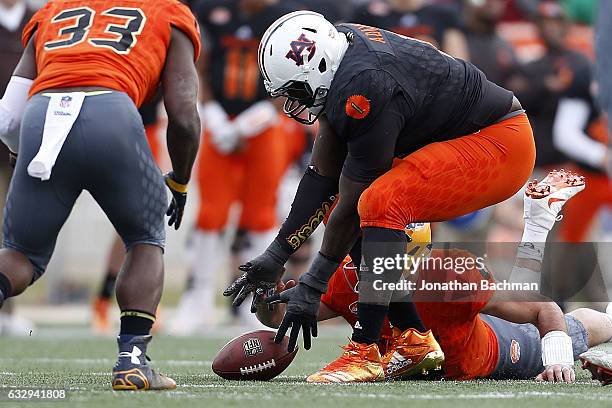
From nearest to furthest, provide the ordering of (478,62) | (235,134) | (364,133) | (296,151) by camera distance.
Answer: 1. (364,133)
2. (235,134)
3. (478,62)
4. (296,151)

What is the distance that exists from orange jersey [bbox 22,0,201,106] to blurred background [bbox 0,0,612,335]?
3757mm

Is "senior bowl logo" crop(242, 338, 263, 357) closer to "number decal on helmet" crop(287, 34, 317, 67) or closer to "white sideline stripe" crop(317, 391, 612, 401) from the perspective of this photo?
"white sideline stripe" crop(317, 391, 612, 401)

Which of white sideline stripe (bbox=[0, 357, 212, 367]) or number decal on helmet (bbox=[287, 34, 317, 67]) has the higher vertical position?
number decal on helmet (bbox=[287, 34, 317, 67])

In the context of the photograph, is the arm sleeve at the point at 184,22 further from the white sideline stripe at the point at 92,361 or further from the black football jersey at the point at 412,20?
the black football jersey at the point at 412,20

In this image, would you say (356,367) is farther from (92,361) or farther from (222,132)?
(222,132)

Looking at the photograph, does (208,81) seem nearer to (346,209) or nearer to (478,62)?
(478,62)

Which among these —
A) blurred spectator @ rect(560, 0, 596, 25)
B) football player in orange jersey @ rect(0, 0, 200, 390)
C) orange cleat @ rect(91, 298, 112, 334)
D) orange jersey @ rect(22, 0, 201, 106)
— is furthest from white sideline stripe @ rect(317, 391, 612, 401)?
blurred spectator @ rect(560, 0, 596, 25)

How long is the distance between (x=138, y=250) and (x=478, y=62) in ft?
21.7

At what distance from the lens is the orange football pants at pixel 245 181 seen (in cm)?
937

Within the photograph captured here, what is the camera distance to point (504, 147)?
17.1 ft

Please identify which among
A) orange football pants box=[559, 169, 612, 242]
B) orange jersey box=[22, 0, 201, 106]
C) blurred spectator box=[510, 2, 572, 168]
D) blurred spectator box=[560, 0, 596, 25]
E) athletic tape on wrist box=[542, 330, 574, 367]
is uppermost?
orange jersey box=[22, 0, 201, 106]

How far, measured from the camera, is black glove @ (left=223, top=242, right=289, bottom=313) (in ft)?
17.2

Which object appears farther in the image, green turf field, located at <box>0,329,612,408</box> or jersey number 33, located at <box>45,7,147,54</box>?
jersey number 33, located at <box>45,7,147,54</box>

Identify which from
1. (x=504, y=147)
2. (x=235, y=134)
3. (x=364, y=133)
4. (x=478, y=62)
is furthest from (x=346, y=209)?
(x=478, y=62)
